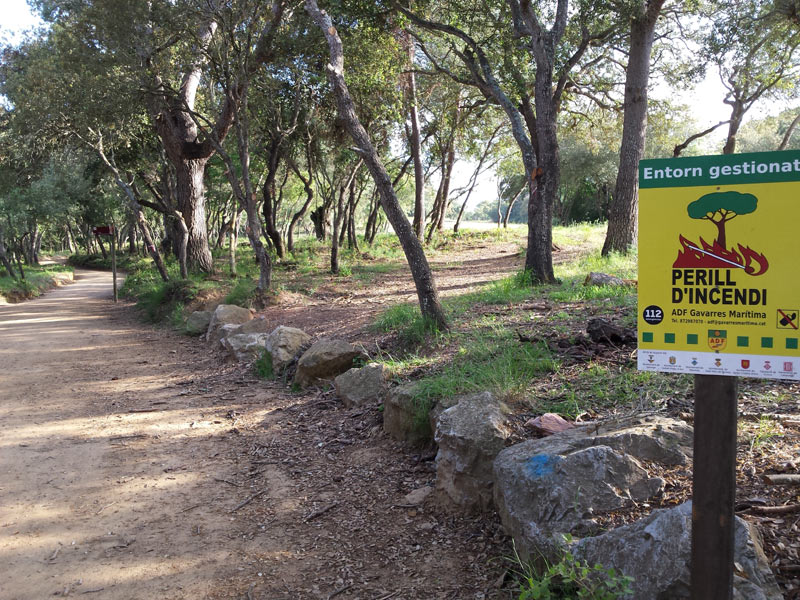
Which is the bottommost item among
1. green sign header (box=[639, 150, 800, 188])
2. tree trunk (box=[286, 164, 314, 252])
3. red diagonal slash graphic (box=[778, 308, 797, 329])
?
red diagonal slash graphic (box=[778, 308, 797, 329])

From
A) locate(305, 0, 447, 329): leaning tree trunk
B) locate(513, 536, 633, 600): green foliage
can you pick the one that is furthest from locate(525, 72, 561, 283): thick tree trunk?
locate(513, 536, 633, 600): green foliage

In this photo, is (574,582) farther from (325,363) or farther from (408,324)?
(408,324)

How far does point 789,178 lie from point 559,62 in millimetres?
10469

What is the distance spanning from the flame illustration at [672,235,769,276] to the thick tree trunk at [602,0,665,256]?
400 inches

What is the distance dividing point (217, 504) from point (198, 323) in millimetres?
8088

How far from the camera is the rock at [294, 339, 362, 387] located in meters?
7.23

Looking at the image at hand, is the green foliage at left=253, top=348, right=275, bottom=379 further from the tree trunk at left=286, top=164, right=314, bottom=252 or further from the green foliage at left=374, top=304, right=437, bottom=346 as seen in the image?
the tree trunk at left=286, top=164, right=314, bottom=252

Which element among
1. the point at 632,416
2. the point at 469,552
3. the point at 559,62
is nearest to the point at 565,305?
the point at 632,416

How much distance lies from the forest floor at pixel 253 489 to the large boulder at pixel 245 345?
→ 42 cm

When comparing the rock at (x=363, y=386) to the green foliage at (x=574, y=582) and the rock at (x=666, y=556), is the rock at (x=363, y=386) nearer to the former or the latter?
the green foliage at (x=574, y=582)

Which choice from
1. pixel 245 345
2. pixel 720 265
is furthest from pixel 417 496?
pixel 245 345

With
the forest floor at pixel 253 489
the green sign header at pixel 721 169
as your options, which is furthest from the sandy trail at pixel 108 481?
the green sign header at pixel 721 169

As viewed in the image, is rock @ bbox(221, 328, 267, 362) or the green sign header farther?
rock @ bbox(221, 328, 267, 362)

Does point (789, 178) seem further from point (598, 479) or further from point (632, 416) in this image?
point (632, 416)
